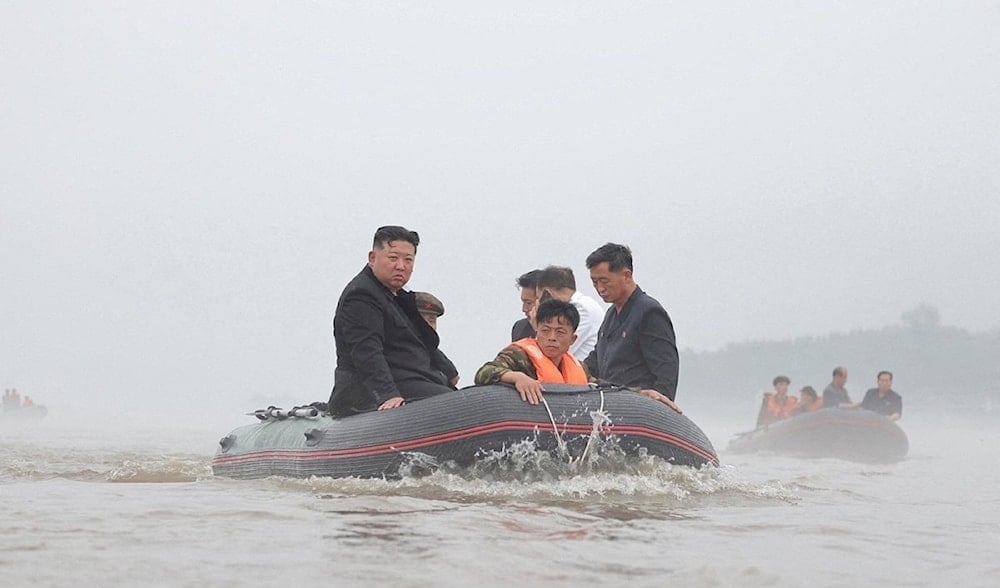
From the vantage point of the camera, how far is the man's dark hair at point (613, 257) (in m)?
7.06

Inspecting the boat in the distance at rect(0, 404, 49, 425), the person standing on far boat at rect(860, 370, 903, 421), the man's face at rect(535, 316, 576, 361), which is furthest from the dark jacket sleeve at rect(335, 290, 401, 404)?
the boat in the distance at rect(0, 404, 49, 425)

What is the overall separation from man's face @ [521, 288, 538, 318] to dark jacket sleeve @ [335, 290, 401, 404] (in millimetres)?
1825

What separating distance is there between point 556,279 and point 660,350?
3.41ft

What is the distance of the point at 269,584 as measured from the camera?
10.4 feet

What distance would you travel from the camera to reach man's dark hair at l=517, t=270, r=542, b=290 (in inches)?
322

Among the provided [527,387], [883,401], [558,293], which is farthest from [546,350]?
[883,401]

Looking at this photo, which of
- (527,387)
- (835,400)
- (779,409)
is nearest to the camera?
(527,387)

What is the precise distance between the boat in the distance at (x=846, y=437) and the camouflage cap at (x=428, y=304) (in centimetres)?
1023

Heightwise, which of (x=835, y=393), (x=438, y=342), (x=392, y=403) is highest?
(x=835, y=393)

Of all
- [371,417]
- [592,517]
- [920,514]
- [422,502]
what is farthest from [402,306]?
[920,514]

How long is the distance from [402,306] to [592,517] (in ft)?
8.37

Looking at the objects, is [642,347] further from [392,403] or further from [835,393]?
[835,393]

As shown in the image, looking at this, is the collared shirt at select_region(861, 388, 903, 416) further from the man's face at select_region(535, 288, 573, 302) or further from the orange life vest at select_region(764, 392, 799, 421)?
the man's face at select_region(535, 288, 573, 302)

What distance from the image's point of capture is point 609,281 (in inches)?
278
